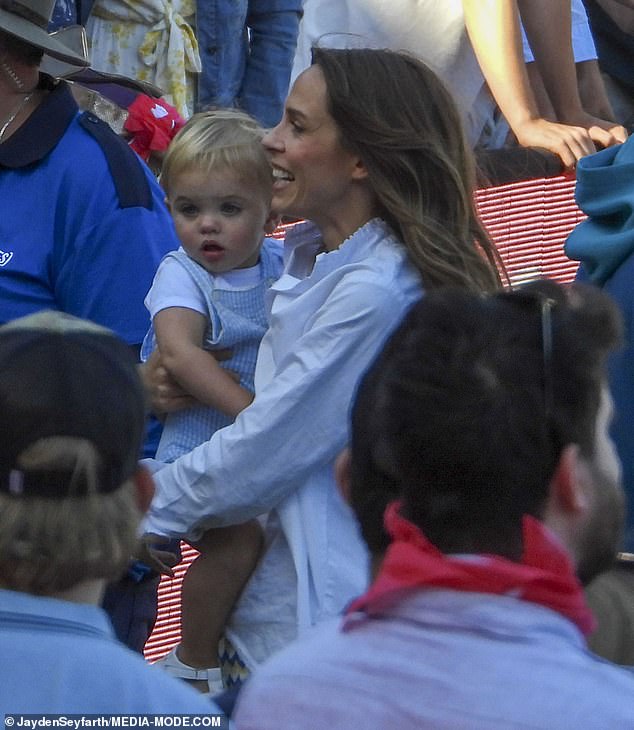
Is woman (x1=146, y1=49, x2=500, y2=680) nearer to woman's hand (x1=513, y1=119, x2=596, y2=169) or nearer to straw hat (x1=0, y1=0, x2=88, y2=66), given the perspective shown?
straw hat (x1=0, y1=0, x2=88, y2=66)

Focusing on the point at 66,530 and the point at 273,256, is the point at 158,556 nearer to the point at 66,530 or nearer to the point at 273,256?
the point at 273,256

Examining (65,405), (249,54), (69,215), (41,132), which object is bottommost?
(249,54)

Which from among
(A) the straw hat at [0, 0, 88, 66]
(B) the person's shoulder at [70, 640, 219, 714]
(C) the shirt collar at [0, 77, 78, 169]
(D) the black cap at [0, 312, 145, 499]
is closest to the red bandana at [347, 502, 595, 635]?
(B) the person's shoulder at [70, 640, 219, 714]

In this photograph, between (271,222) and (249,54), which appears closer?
(271,222)

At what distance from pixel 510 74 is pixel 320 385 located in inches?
72.6

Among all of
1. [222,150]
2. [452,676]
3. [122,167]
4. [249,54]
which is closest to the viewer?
[452,676]

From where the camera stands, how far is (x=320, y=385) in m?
2.75

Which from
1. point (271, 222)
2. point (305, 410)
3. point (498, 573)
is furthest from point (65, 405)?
point (271, 222)

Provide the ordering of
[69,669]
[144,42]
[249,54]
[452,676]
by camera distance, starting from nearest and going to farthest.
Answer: [452,676] < [69,669] < [144,42] < [249,54]

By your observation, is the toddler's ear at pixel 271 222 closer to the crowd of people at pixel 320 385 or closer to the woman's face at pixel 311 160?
the crowd of people at pixel 320 385

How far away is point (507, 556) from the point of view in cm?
162

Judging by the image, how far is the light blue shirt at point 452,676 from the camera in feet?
5.00

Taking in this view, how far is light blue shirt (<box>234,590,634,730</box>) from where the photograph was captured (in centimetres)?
152

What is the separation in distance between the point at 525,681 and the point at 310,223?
172cm
